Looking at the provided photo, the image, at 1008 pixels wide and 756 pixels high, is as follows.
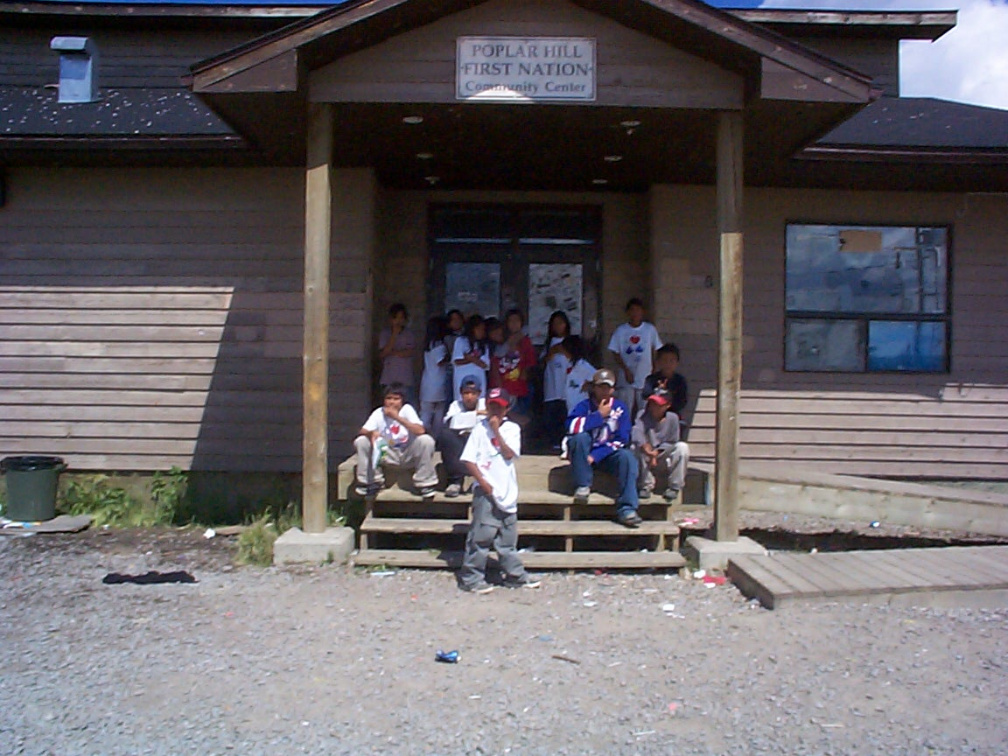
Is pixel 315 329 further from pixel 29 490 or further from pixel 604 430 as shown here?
pixel 29 490

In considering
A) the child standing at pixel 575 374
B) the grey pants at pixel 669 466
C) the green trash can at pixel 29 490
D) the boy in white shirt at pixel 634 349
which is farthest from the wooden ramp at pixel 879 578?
the green trash can at pixel 29 490

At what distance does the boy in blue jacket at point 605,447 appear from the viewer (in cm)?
743

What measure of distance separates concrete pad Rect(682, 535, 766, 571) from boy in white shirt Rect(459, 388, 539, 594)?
4.26 feet

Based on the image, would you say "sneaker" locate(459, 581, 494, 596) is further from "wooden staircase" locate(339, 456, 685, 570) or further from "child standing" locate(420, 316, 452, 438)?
"child standing" locate(420, 316, 452, 438)

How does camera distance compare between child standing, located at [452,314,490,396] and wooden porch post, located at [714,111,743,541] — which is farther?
child standing, located at [452,314,490,396]

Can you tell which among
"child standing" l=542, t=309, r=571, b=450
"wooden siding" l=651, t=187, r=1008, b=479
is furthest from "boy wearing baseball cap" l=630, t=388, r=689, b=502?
"wooden siding" l=651, t=187, r=1008, b=479

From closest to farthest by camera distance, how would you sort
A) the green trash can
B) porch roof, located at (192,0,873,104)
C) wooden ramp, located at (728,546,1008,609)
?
1. wooden ramp, located at (728,546,1008,609)
2. porch roof, located at (192,0,873,104)
3. the green trash can

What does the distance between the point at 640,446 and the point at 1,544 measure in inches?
218

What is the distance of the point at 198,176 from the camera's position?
981 centimetres

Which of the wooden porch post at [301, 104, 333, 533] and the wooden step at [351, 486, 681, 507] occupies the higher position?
the wooden porch post at [301, 104, 333, 533]

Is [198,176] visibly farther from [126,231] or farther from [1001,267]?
[1001,267]

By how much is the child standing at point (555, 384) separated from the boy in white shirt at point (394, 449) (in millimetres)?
2061

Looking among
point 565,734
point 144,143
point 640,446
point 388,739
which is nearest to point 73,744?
point 388,739

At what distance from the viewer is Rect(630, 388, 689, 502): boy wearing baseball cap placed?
7.58m
